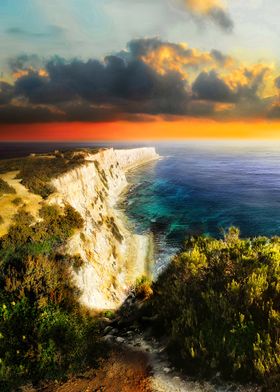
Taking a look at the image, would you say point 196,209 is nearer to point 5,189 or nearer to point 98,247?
point 98,247

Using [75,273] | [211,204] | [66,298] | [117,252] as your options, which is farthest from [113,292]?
[211,204]

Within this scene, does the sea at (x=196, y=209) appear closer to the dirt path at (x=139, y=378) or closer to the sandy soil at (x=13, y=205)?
the sandy soil at (x=13, y=205)

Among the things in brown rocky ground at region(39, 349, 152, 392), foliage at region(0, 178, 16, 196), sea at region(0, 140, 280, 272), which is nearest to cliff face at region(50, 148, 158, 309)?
sea at region(0, 140, 280, 272)

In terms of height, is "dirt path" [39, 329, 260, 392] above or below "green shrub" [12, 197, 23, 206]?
below

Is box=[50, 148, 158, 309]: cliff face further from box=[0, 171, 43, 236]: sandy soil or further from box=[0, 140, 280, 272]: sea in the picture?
box=[0, 140, 280, 272]: sea

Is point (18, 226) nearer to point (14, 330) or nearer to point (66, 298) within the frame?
point (66, 298)

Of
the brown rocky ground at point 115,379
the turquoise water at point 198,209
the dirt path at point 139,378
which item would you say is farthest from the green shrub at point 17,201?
the brown rocky ground at point 115,379

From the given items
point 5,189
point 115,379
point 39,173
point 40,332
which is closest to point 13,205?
point 5,189
